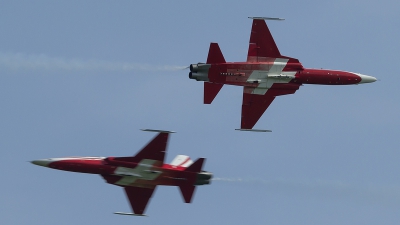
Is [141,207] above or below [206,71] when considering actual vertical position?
below

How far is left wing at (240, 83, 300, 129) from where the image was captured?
129 metres

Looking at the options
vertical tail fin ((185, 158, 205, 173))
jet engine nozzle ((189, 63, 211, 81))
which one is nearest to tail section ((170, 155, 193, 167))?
vertical tail fin ((185, 158, 205, 173))

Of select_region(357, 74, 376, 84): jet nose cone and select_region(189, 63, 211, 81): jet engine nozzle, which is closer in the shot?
select_region(189, 63, 211, 81): jet engine nozzle

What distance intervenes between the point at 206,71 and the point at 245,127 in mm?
5300

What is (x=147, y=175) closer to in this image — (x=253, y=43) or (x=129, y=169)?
(x=129, y=169)

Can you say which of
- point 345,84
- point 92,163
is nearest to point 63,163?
point 92,163

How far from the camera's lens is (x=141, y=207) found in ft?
420

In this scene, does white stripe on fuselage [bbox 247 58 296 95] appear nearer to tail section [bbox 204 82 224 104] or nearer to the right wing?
tail section [bbox 204 82 224 104]

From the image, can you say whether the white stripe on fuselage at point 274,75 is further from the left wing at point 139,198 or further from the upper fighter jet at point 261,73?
the left wing at point 139,198

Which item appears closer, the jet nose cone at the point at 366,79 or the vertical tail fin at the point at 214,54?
the vertical tail fin at the point at 214,54

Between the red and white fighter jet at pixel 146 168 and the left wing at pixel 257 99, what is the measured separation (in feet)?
21.0

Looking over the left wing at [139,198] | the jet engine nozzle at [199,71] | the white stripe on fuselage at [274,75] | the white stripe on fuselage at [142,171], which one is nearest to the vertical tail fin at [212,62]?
the jet engine nozzle at [199,71]

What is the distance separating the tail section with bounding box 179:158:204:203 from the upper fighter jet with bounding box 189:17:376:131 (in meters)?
5.26

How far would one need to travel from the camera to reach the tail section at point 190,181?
124 meters
